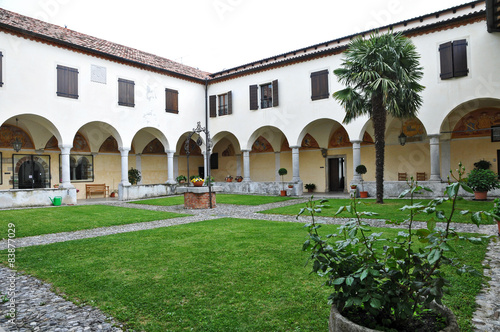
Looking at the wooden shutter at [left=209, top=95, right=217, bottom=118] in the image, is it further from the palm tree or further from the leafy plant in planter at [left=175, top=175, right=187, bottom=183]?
the palm tree

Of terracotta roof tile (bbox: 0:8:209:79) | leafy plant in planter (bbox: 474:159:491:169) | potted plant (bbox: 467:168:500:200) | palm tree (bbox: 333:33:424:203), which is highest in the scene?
terracotta roof tile (bbox: 0:8:209:79)

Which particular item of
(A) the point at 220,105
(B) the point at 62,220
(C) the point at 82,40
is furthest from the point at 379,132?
(C) the point at 82,40

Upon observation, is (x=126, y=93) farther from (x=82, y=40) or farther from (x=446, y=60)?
(x=446, y=60)

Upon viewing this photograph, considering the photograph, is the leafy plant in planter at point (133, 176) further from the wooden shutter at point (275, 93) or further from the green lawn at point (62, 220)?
the wooden shutter at point (275, 93)

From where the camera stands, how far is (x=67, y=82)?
49.0 ft

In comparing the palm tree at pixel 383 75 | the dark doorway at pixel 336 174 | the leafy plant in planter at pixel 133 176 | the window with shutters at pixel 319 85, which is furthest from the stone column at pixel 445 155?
A: the leafy plant in planter at pixel 133 176

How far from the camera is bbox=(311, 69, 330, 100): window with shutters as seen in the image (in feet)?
54.3

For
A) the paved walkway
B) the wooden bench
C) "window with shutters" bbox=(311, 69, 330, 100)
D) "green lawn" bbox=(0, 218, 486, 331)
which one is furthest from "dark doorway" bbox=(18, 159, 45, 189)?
"window with shutters" bbox=(311, 69, 330, 100)

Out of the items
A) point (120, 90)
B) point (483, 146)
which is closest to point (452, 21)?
point (483, 146)

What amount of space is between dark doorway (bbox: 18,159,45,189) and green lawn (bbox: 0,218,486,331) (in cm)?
1325

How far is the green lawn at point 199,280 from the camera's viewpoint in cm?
300

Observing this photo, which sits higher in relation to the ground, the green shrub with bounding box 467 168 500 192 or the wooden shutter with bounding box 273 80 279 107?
the wooden shutter with bounding box 273 80 279 107

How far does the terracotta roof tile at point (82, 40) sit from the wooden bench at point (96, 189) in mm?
7882

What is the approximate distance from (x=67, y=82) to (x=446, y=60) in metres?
16.8
